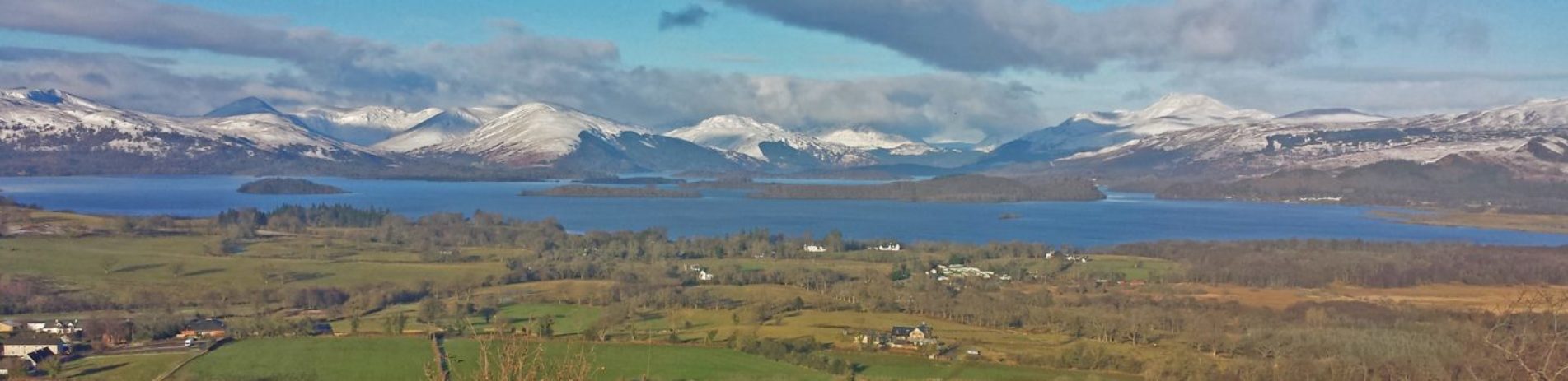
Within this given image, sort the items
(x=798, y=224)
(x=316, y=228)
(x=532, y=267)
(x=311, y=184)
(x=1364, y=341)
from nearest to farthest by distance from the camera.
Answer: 1. (x=1364, y=341)
2. (x=532, y=267)
3. (x=316, y=228)
4. (x=798, y=224)
5. (x=311, y=184)

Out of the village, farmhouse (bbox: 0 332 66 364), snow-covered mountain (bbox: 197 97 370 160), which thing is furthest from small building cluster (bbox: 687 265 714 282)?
snow-covered mountain (bbox: 197 97 370 160)

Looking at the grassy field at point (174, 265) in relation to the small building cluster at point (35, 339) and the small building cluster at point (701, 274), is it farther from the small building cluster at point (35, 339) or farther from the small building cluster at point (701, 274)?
the small building cluster at point (35, 339)

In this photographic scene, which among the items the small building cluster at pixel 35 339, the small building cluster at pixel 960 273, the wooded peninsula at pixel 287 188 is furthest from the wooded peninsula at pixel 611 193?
the small building cluster at pixel 35 339

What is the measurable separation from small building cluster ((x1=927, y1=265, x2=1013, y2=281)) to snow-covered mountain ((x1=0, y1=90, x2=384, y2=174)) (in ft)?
344

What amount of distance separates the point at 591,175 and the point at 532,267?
11114 cm

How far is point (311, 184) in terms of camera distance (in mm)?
108812

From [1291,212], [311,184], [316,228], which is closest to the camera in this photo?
[316,228]

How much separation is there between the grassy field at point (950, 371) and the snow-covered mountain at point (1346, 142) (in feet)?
325

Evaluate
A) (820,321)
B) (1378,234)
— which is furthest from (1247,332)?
(1378,234)

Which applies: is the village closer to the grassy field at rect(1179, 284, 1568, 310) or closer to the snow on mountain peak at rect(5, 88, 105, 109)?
the grassy field at rect(1179, 284, 1568, 310)

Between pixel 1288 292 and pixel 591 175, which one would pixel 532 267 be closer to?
pixel 1288 292

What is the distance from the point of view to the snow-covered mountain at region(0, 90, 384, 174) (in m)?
129

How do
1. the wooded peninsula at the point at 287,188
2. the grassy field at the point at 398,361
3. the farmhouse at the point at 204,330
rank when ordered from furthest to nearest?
the wooded peninsula at the point at 287,188 → the farmhouse at the point at 204,330 → the grassy field at the point at 398,361

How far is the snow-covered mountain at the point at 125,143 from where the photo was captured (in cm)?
12875
